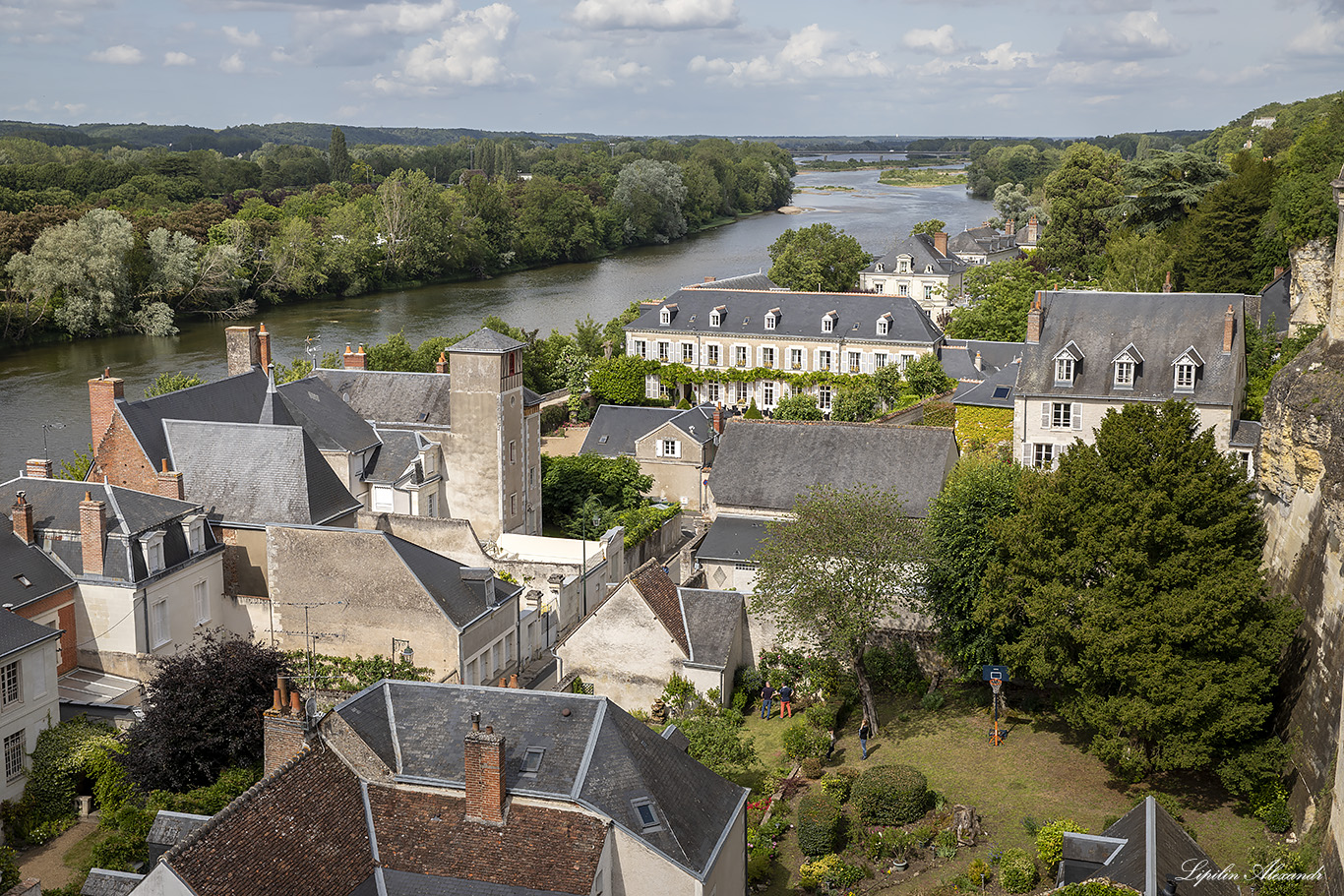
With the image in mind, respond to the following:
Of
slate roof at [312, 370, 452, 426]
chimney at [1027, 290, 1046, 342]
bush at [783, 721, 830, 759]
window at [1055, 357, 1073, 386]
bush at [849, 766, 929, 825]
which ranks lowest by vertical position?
bush at [783, 721, 830, 759]

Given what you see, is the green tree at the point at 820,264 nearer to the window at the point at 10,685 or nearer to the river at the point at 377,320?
the river at the point at 377,320

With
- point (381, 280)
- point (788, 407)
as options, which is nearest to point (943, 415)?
point (788, 407)

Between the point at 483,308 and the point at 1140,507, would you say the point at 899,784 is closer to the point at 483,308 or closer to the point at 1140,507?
the point at 1140,507

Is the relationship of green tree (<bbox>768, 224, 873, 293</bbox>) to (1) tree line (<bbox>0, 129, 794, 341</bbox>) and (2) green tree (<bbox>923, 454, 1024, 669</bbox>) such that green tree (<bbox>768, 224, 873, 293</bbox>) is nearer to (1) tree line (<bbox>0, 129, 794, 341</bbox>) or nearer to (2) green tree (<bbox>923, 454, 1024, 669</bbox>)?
(1) tree line (<bbox>0, 129, 794, 341</bbox>)

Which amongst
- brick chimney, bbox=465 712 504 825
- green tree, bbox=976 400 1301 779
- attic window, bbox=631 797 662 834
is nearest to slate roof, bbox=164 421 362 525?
brick chimney, bbox=465 712 504 825

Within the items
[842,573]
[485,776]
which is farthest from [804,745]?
[485,776]

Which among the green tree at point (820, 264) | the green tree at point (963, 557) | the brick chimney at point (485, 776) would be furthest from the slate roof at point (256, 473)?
the green tree at point (820, 264)
